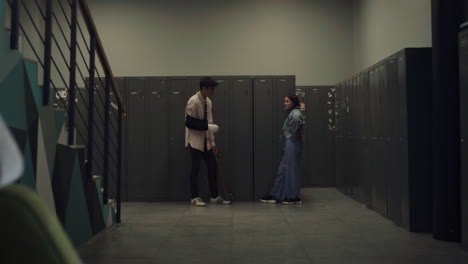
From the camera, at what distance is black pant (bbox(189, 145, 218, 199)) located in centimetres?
639

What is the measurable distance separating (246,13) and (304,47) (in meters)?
1.28

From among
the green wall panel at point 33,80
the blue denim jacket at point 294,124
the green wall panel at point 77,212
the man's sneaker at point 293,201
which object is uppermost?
the green wall panel at point 33,80

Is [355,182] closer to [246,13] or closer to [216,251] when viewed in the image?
[216,251]

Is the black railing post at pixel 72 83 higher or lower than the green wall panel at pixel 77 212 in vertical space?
higher

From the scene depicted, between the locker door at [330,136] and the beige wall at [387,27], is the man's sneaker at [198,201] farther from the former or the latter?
the beige wall at [387,27]

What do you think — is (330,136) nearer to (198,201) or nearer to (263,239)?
(198,201)

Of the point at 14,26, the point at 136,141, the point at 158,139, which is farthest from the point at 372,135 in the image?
the point at 14,26

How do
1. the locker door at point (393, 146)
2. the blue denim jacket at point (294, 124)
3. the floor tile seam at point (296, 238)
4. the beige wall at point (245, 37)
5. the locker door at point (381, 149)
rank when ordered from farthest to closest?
the beige wall at point (245, 37), the blue denim jacket at point (294, 124), the locker door at point (381, 149), the locker door at point (393, 146), the floor tile seam at point (296, 238)

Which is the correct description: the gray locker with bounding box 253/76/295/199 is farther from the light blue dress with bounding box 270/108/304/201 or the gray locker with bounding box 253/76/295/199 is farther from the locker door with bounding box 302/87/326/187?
the locker door with bounding box 302/87/326/187

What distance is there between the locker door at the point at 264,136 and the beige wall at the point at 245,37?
8.23 ft

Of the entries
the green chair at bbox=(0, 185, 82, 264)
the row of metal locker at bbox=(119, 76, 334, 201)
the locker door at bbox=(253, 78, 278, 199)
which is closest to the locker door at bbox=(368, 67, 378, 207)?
the row of metal locker at bbox=(119, 76, 334, 201)

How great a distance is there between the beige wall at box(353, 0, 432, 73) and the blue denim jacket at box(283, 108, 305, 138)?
1.70 metres

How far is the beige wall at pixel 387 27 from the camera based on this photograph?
19.4 ft

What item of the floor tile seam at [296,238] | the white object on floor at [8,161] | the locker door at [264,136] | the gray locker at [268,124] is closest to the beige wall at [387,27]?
the gray locker at [268,124]
